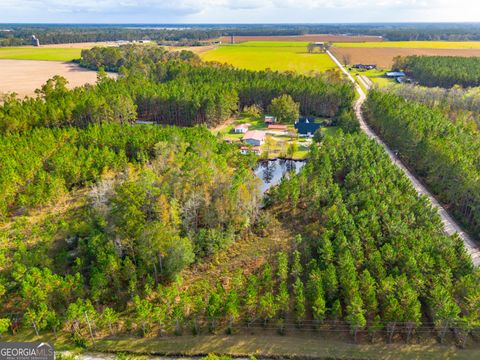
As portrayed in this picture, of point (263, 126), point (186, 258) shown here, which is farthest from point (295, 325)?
point (263, 126)

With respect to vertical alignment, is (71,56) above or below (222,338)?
above

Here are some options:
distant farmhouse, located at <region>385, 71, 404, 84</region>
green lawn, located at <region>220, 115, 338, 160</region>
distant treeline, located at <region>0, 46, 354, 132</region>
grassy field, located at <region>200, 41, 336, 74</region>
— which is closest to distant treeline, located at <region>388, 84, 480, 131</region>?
distant treeline, located at <region>0, 46, 354, 132</region>

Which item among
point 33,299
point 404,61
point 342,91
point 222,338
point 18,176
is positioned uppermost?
point 404,61

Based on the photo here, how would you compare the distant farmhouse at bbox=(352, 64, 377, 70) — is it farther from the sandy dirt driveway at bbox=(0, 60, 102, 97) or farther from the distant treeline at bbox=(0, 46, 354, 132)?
the sandy dirt driveway at bbox=(0, 60, 102, 97)

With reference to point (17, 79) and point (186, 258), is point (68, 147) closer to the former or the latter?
point (186, 258)

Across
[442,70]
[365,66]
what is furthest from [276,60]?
[442,70]
